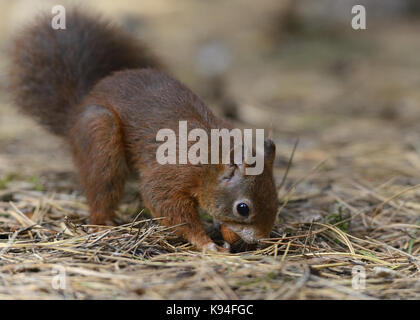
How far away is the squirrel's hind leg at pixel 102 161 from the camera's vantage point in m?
2.74

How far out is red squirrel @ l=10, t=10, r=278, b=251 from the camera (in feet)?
8.02

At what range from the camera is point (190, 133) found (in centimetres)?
265

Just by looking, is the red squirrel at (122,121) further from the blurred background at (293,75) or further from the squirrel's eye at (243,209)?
the blurred background at (293,75)

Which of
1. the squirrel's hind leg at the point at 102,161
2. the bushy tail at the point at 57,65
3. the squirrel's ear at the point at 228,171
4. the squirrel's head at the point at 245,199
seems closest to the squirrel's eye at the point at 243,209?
the squirrel's head at the point at 245,199

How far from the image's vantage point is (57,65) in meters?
3.22

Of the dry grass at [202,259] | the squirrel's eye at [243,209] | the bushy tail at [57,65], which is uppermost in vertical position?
the bushy tail at [57,65]

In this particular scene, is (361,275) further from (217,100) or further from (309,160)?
(217,100)

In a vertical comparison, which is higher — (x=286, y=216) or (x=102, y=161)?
(x=102, y=161)

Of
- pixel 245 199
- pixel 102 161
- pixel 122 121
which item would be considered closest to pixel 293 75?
pixel 122 121

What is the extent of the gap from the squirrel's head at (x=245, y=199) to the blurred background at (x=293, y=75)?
69 cm

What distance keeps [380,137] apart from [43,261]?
3.49m

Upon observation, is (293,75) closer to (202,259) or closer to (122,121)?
(122,121)

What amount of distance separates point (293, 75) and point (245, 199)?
5.32 m

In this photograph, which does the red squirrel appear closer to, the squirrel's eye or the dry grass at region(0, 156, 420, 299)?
the squirrel's eye
